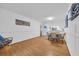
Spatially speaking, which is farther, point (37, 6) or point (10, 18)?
point (10, 18)

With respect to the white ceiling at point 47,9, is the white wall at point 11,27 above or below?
below

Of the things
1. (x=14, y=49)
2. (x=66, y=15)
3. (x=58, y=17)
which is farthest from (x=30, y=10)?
(x=14, y=49)

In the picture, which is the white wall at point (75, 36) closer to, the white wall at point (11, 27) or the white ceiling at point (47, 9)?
the white ceiling at point (47, 9)

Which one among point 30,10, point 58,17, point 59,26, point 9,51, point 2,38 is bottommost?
point 9,51

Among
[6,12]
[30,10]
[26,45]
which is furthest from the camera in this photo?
[26,45]

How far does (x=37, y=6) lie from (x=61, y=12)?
2.80 ft

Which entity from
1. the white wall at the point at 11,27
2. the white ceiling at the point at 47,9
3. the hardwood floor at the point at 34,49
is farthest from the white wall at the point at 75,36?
the white wall at the point at 11,27

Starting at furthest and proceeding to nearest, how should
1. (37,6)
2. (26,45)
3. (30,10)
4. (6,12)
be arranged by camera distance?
(26,45) → (6,12) → (30,10) → (37,6)

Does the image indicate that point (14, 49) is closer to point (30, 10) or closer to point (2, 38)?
point (2, 38)

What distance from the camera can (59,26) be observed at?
3473 millimetres

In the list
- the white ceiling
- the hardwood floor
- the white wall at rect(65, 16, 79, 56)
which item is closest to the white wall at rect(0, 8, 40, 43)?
the hardwood floor

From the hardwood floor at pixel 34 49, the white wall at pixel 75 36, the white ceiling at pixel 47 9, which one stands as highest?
the white ceiling at pixel 47 9

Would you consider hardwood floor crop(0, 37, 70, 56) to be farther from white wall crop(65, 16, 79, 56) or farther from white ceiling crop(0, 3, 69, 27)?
white ceiling crop(0, 3, 69, 27)

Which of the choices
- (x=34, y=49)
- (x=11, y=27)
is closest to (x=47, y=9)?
(x=34, y=49)
